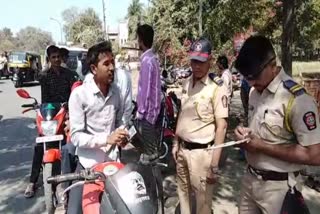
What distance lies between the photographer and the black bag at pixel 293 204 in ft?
8.39

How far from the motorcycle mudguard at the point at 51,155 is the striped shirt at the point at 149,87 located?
113 cm

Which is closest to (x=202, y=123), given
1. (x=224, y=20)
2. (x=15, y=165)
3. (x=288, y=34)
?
(x=288, y=34)

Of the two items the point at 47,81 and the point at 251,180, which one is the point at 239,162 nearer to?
the point at 47,81

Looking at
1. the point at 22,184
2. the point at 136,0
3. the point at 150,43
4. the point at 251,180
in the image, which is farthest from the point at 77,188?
the point at 136,0

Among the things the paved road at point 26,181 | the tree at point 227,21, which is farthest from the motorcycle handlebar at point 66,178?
the tree at point 227,21

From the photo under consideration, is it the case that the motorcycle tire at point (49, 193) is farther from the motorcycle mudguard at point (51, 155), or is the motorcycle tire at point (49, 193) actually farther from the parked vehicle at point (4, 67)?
the parked vehicle at point (4, 67)

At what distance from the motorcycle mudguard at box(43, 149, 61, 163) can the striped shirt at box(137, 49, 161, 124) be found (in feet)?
3.71

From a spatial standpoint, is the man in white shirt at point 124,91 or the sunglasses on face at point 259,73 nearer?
the sunglasses on face at point 259,73

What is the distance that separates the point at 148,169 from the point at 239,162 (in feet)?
15.7

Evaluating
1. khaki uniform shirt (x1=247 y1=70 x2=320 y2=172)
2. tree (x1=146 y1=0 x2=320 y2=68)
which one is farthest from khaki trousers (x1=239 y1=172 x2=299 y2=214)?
tree (x1=146 y1=0 x2=320 y2=68)

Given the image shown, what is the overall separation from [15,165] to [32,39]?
125m

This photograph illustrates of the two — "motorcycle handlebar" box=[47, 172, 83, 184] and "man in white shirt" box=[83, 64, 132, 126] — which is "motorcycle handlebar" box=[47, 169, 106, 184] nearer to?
"motorcycle handlebar" box=[47, 172, 83, 184]

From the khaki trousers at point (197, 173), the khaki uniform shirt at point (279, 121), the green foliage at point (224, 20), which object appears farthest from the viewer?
the green foliage at point (224, 20)

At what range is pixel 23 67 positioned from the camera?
1000 inches
